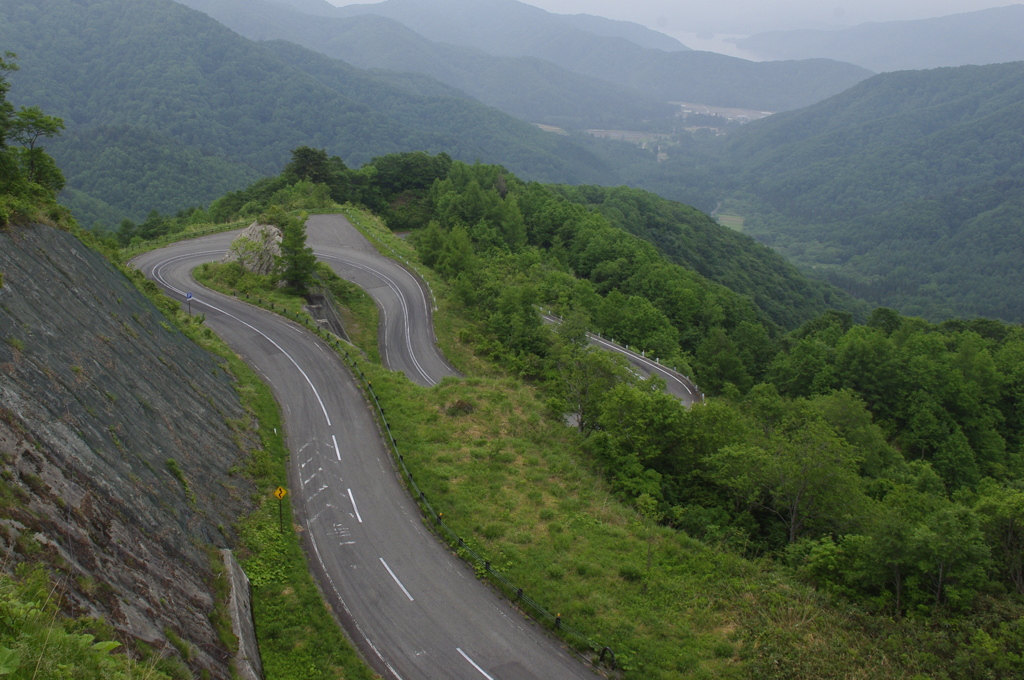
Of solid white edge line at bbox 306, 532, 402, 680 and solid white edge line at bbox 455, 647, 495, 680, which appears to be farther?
solid white edge line at bbox 306, 532, 402, 680

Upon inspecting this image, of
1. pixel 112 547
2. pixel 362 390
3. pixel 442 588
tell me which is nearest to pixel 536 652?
pixel 442 588

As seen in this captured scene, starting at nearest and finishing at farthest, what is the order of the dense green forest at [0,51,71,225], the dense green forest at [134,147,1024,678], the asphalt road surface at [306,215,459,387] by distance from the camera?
the dense green forest at [134,147,1024,678] < the dense green forest at [0,51,71,225] < the asphalt road surface at [306,215,459,387]

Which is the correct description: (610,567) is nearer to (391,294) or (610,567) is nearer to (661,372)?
(661,372)

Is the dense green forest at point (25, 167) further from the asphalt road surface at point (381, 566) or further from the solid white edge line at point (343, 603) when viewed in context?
the solid white edge line at point (343, 603)

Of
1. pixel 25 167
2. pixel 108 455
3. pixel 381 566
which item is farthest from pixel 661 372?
pixel 25 167

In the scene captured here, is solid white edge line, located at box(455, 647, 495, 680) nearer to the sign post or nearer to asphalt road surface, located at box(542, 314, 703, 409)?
the sign post

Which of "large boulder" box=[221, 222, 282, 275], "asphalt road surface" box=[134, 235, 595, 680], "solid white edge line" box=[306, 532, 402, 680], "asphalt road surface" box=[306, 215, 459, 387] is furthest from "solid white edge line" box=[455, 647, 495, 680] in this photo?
"large boulder" box=[221, 222, 282, 275]

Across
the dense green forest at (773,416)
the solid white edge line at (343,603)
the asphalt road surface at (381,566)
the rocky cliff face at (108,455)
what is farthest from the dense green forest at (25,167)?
the dense green forest at (773,416)
